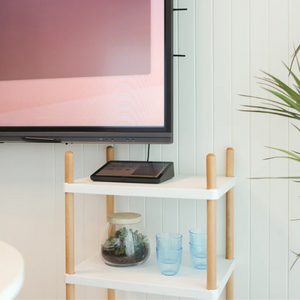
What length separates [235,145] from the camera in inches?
55.6

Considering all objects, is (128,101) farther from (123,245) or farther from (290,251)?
(290,251)

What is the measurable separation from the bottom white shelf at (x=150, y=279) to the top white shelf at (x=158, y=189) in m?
0.27

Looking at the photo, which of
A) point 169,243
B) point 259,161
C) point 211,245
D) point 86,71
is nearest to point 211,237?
point 211,245

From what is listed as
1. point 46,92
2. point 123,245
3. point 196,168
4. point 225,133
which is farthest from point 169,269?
point 46,92

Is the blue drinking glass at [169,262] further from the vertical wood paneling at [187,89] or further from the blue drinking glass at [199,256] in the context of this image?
the vertical wood paneling at [187,89]

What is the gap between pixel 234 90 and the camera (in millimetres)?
1404

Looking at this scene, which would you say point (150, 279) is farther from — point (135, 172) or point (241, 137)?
point (241, 137)

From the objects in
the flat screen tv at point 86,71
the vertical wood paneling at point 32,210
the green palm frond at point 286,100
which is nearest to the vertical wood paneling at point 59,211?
the vertical wood paneling at point 32,210

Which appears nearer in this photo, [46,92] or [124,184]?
[124,184]

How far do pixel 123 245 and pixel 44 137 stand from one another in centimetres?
53

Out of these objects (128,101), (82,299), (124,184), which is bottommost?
(82,299)

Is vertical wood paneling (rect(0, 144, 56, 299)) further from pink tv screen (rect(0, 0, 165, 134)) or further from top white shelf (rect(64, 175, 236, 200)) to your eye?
top white shelf (rect(64, 175, 236, 200))

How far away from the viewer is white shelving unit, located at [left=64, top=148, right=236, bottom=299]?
108 centimetres

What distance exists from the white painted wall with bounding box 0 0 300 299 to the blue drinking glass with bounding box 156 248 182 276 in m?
0.27
